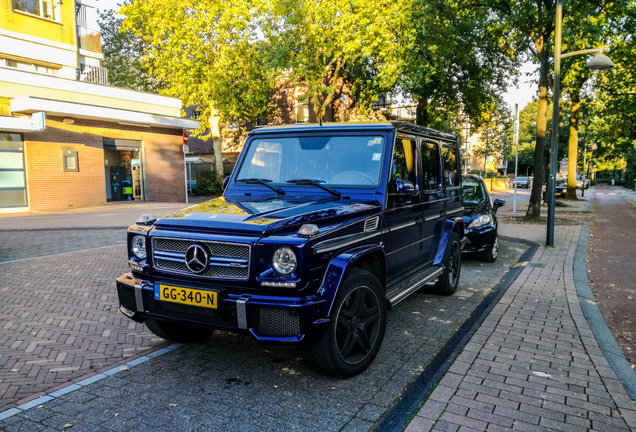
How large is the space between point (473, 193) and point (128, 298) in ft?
25.6

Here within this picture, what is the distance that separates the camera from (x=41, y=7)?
22172 millimetres

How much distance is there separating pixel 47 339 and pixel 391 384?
3.47m

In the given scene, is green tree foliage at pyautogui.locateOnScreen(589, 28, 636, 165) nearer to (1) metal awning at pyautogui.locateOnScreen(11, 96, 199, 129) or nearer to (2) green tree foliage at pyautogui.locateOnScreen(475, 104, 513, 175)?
(1) metal awning at pyautogui.locateOnScreen(11, 96, 199, 129)

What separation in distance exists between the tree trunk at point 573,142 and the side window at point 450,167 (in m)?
19.2

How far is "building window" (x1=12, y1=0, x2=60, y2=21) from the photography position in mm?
21181

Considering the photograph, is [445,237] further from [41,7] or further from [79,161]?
[41,7]

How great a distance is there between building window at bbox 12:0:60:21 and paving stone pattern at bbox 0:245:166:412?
740 inches

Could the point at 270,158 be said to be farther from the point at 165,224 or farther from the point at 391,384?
the point at 391,384

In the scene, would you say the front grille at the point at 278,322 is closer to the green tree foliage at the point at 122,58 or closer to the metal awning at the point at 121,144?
the metal awning at the point at 121,144

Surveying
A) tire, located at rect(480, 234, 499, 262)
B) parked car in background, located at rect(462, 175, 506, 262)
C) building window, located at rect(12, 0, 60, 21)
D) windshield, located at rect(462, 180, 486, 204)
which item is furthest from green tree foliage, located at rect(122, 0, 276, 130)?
tire, located at rect(480, 234, 499, 262)

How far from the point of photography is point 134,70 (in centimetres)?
3675

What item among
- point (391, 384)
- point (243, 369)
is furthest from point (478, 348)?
point (243, 369)

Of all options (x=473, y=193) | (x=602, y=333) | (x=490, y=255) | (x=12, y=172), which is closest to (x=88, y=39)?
(x=12, y=172)

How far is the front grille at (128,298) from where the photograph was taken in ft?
12.0
